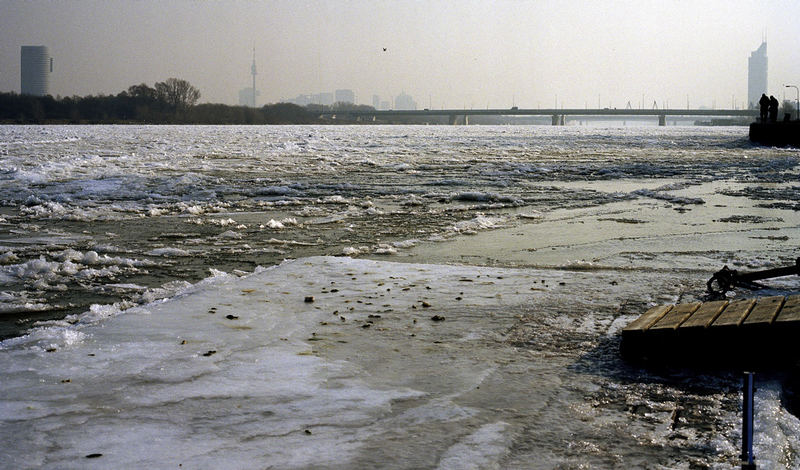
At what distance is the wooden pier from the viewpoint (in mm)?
4168

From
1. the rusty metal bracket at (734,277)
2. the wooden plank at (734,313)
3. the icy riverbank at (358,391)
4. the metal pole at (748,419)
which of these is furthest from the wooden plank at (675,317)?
the metal pole at (748,419)

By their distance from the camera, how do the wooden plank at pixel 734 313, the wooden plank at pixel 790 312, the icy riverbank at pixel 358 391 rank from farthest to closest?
the wooden plank at pixel 734 313
the wooden plank at pixel 790 312
the icy riverbank at pixel 358 391

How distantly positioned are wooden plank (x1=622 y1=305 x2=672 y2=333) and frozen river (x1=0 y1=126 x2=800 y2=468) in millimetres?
209

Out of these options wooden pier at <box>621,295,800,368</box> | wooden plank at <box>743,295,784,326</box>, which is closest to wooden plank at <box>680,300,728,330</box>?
wooden pier at <box>621,295,800,368</box>

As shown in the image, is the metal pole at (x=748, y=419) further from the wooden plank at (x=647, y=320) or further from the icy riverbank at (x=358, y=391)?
the wooden plank at (x=647, y=320)

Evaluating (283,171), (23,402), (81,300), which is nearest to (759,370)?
(23,402)

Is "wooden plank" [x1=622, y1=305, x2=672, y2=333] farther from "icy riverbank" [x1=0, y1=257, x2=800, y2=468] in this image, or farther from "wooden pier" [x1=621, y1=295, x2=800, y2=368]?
"icy riverbank" [x1=0, y1=257, x2=800, y2=468]

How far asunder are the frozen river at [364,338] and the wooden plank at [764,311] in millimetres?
372

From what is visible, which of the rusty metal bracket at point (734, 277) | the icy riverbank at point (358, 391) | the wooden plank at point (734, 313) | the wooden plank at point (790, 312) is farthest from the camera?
the rusty metal bracket at point (734, 277)

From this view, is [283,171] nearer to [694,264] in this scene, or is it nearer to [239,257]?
[239,257]

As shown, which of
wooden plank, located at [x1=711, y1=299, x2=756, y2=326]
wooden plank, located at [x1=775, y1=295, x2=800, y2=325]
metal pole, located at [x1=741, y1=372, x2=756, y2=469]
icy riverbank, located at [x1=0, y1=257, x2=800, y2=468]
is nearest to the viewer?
metal pole, located at [x1=741, y1=372, x2=756, y2=469]

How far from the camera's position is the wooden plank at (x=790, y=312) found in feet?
13.7

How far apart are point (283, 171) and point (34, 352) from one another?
17.0 m

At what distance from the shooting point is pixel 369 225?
10.6m
